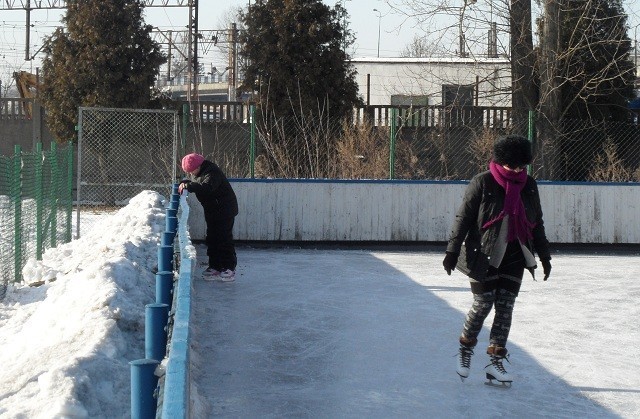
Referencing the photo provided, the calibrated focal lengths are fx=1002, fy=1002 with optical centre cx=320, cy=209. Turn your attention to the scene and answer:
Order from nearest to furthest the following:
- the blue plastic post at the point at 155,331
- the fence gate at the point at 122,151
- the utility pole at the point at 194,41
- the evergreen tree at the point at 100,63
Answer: the blue plastic post at the point at 155,331 → the fence gate at the point at 122,151 → the evergreen tree at the point at 100,63 → the utility pole at the point at 194,41

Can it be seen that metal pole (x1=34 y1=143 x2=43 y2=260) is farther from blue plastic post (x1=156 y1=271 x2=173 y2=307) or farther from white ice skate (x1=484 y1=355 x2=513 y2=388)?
blue plastic post (x1=156 y1=271 x2=173 y2=307)

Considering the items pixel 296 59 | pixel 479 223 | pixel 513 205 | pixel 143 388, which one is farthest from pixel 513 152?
pixel 296 59

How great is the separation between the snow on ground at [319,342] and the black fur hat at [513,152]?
1448 millimetres

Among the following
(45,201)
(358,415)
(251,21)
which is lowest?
(358,415)

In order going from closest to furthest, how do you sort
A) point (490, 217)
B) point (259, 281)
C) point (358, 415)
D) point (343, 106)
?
1. point (358, 415)
2. point (490, 217)
3. point (259, 281)
4. point (343, 106)

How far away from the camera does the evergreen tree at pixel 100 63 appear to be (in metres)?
23.8

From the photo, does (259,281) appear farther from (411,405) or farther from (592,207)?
(592,207)

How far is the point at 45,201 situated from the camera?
44.2ft

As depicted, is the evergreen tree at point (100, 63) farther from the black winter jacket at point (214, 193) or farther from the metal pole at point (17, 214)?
the black winter jacket at point (214, 193)

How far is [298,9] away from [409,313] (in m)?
14.7

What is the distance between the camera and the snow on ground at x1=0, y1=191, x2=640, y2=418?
18.8ft

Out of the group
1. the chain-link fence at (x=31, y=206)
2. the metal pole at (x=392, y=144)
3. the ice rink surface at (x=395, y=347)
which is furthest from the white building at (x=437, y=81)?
the ice rink surface at (x=395, y=347)

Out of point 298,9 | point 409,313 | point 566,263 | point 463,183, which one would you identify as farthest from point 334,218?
point 298,9

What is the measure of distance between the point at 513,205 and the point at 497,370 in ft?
3.49
